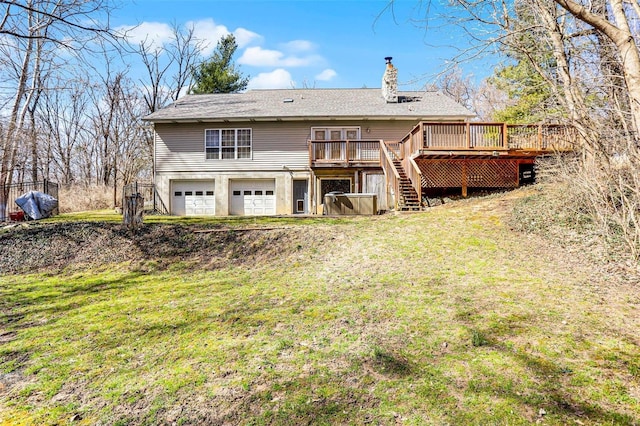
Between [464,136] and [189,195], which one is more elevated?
[464,136]

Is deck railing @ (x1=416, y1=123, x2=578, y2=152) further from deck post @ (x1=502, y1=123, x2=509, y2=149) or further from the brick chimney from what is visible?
the brick chimney

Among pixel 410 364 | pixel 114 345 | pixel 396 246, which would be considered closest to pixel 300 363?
pixel 410 364

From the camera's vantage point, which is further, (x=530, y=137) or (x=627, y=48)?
(x=530, y=137)

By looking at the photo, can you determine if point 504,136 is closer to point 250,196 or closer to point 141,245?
point 250,196

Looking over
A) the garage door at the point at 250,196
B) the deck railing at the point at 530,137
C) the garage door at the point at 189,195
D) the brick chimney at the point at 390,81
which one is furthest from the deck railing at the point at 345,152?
the garage door at the point at 189,195

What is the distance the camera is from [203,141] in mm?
17422

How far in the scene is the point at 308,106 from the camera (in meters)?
18.1

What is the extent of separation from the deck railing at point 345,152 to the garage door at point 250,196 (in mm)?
2852

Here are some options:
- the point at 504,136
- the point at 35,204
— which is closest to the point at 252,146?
the point at 35,204

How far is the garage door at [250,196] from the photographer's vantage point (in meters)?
17.4

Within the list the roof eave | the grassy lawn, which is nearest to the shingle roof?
the roof eave

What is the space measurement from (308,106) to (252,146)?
3.55 metres

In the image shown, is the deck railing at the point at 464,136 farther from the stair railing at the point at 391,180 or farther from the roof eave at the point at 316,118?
the roof eave at the point at 316,118

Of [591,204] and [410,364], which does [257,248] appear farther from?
[591,204]
